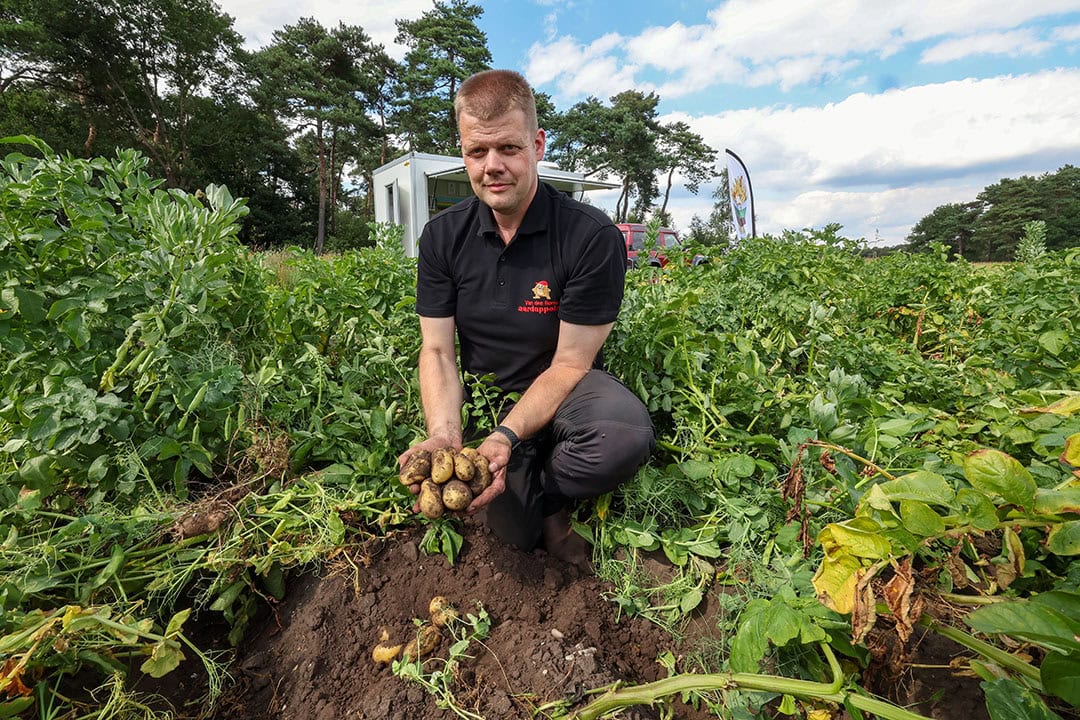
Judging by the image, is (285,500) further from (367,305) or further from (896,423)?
(896,423)

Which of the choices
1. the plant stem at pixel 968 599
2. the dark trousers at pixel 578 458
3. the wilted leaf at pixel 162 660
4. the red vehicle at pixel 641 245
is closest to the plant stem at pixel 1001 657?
the plant stem at pixel 968 599

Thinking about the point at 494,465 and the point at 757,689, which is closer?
the point at 757,689

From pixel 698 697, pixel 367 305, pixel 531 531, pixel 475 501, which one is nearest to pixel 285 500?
pixel 475 501

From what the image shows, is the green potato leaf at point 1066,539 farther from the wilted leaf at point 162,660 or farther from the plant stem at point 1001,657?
the wilted leaf at point 162,660

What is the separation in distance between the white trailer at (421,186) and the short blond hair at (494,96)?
8964 mm

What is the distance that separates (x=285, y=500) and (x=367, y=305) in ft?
3.34

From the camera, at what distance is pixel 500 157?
1.92m

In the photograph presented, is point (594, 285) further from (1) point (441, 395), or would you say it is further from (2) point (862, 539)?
(2) point (862, 539)

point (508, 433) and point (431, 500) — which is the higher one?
point (508, 433)

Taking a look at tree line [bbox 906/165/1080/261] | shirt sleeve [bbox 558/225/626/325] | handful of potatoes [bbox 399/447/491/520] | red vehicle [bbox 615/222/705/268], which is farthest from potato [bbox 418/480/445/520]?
tree line [bbox 906/165/1080/261]

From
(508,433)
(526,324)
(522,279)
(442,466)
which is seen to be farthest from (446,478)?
(522,279)

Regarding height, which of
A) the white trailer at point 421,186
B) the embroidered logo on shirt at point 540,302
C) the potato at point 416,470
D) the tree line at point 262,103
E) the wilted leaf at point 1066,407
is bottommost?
the potato at point 416,470

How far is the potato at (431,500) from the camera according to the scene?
1552 millimetres

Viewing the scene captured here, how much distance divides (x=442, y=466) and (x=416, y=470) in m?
0.08
